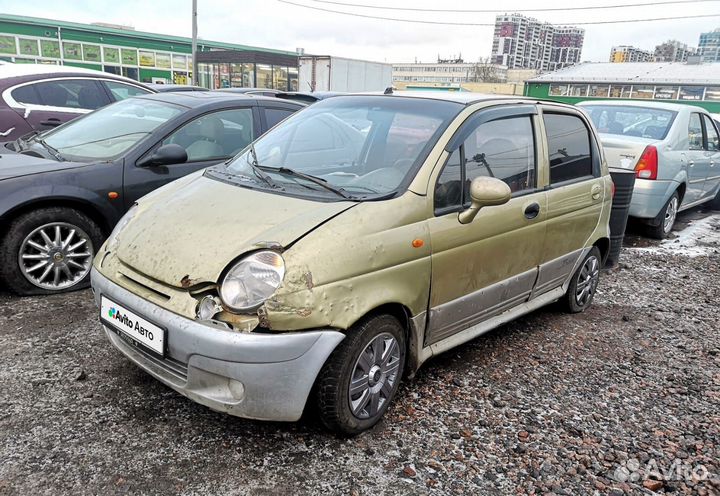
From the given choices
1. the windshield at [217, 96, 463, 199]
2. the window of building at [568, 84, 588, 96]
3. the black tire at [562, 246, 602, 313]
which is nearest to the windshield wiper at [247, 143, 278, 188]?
the windshield at [217, 96, 463, 199]

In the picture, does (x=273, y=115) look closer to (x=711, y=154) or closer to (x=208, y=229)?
(x=208, y=229)

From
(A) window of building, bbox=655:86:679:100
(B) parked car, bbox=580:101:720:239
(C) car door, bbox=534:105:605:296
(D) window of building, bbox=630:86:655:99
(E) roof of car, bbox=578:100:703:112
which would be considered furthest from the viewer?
(D) window of building, bbox=630:86:655:99

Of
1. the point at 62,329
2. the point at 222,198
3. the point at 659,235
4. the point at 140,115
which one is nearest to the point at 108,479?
the point at 222,198

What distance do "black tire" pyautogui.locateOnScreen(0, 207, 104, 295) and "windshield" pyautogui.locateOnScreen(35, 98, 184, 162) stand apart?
535 millimetres

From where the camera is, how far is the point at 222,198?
2.97 m

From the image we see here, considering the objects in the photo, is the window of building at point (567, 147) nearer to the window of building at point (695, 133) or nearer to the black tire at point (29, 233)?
the black tire at point (29, 233)

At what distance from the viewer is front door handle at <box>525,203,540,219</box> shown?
358 centimetres

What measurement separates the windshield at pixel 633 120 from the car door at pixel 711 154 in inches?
45.2

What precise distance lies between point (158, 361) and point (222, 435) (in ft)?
1.65

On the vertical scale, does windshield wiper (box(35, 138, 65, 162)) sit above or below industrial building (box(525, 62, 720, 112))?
below

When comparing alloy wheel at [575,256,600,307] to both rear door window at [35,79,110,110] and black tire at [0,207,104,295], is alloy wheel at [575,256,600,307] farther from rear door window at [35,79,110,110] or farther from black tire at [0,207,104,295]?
rear door window at [35,79,110,110]

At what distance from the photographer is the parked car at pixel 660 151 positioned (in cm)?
685

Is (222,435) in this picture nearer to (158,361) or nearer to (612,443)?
(158,361)

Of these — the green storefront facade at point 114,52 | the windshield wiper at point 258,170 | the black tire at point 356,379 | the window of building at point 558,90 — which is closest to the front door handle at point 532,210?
the black tire at point 356,379
